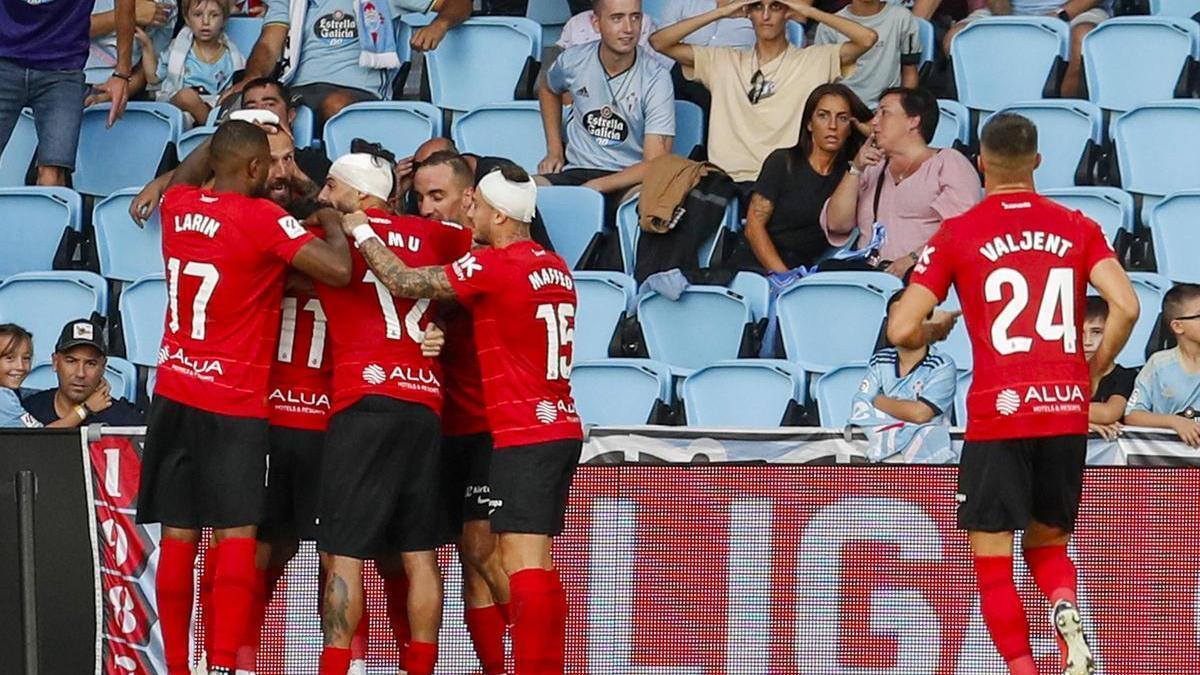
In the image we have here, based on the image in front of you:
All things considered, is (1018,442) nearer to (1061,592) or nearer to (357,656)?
(1061,592)

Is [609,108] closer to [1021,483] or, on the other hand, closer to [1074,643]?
[1021,483]

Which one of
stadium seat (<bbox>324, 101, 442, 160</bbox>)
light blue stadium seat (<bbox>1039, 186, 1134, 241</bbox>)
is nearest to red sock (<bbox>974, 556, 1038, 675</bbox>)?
light blue stadium seat (<bbox>1039, 186, 1134, 241</bbox>)

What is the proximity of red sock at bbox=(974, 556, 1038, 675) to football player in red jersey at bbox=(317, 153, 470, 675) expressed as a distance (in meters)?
1.88

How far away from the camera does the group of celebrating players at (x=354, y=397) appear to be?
6887 mm

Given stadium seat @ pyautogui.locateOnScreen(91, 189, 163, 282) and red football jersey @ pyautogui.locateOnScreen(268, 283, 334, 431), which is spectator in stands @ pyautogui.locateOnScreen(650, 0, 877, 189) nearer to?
stadium seat @ pyautogui.locateOnScreen(91, 189, 163, 282)

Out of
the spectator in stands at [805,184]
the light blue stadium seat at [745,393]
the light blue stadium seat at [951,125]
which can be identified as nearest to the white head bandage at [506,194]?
the light blue stadium seat at [745,393]

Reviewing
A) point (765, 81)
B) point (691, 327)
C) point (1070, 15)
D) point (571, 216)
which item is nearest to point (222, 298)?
point (691, 327)

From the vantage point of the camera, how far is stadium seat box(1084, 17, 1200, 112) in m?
10.7

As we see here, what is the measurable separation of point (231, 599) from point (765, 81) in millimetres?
5106

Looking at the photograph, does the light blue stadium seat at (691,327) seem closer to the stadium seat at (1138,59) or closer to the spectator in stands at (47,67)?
the stadium seat at (1138,59)

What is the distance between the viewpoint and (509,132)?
37.4ft

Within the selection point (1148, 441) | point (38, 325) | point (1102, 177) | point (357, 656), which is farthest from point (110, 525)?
point (1102, 177)

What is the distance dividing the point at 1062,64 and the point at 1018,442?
4.88m

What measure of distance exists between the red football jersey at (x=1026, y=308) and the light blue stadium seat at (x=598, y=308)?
3672 millimetres
